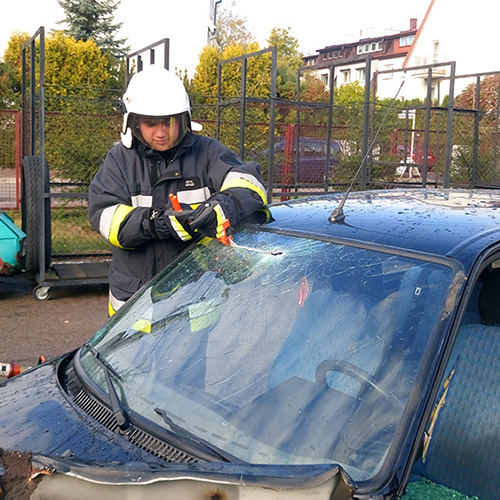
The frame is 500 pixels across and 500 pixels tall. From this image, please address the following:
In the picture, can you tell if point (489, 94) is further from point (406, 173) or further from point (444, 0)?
point (444, 0)

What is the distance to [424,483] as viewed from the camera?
181cm

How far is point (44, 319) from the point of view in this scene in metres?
7.15

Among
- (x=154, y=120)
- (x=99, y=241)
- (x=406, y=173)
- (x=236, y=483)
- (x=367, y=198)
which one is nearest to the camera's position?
(x=236, y=483)

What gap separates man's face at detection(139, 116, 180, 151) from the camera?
3358mm

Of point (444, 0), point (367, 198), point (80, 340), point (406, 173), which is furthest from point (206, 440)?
point (444, 0)

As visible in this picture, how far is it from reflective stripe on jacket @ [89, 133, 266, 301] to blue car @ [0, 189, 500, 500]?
30.0 inches

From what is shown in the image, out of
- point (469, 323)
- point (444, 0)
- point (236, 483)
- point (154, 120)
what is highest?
point (444, 0)

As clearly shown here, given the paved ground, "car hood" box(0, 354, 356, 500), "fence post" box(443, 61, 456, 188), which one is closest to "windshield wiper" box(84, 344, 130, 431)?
"car hood" box(0, 354, 356, 500)

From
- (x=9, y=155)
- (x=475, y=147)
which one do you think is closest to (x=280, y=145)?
(x=475, y=147)

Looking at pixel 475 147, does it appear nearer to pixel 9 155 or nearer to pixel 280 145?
pixel 280 145

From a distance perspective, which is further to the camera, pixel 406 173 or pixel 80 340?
pixel 406 173

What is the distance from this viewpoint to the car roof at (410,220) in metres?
2.13

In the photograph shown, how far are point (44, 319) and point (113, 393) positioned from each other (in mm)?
5221

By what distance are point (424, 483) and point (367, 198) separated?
4.49ft
